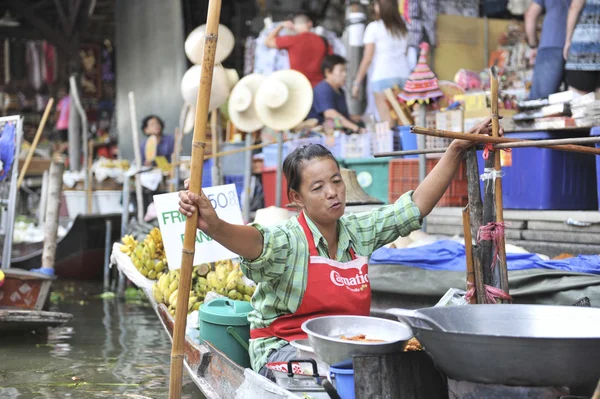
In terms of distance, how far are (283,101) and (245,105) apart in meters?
0.68

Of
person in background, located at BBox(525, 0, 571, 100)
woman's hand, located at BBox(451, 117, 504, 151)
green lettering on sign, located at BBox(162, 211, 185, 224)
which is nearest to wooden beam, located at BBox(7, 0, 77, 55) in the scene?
person in background, located at BBox(525, 0, 571, 100)

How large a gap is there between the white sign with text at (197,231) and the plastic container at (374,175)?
2.71 m

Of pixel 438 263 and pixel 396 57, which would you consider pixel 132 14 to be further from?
pixel 438 263

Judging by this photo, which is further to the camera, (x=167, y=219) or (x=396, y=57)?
(x=396, y=57)

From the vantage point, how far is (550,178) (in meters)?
6.18

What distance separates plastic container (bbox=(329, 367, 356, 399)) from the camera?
2482mm

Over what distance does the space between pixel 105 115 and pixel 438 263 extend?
14689mm

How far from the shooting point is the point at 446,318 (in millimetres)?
2559

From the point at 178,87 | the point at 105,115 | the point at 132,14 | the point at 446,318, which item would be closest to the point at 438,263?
the point at 446,318

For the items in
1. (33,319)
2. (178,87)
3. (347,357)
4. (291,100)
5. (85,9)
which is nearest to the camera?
(347,357)

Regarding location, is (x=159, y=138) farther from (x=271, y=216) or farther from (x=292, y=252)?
(x=292, y=252)

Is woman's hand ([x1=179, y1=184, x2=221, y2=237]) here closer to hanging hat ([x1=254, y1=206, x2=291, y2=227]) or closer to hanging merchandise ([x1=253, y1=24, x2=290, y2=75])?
hanging hat ([x1=254, y1=206, x2=291, y2=227])

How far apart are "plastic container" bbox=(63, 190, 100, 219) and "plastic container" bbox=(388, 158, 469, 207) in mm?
5763

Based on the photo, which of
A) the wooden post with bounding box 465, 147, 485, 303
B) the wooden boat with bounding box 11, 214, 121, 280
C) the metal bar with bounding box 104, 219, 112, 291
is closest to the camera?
the wooden post with bounding box 465, 147, 485, 303
